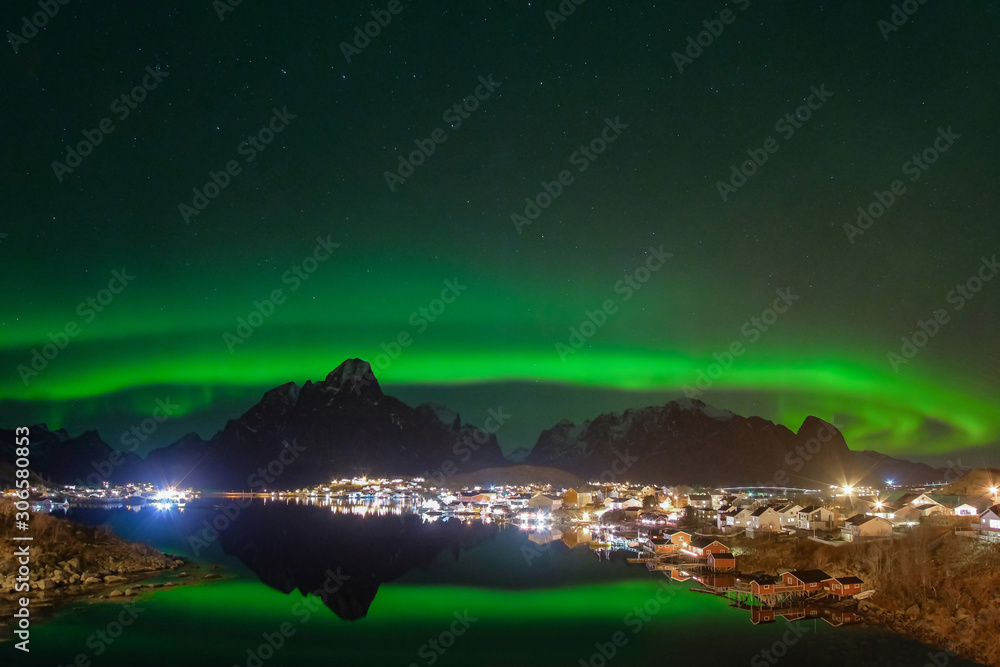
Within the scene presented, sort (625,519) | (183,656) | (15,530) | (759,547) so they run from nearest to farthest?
(183,656), (15,530), (759,547), (625,519)

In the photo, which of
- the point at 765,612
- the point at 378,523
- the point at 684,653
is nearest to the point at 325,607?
the point at 684,653

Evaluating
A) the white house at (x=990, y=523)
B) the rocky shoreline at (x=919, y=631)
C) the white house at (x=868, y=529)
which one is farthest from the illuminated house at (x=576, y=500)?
the rocky shoreline at (x=919, y=631)

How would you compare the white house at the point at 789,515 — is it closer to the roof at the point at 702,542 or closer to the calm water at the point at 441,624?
the roof at the point at 702,542

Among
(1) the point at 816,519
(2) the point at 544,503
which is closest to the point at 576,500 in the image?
(2) the point at 544,503

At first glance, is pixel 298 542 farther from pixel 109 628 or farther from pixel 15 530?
pixel 109 628

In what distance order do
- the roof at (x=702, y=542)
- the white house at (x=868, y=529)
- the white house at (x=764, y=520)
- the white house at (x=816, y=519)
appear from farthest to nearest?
the white house at (x=764, y=520) → the white house at (x=816, y=519) → the white house at (x=868, y=529) → the roof at (x=702, y=542)

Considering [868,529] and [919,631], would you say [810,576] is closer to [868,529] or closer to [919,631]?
[919,631]
